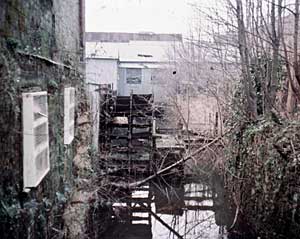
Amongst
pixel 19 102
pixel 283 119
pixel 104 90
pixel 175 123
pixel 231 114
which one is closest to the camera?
pixel 19 102

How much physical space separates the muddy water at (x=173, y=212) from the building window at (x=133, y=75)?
1025 centimetres

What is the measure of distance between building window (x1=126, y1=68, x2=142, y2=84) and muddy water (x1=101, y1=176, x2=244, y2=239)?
33.6 ft

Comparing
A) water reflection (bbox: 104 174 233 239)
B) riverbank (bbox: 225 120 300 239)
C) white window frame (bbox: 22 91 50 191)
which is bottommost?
water reflection (bbox: 104 174 233 239)

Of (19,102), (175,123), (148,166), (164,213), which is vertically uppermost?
(19,102)

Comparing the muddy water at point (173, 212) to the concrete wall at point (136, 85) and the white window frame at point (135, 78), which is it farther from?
the white window frame at point (135, 78)

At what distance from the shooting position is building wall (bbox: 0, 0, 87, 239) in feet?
7.97

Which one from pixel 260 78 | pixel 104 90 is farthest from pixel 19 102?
Answer: pixel 104 90

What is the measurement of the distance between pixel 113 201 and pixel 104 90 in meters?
3.04

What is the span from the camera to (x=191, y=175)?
10086mm

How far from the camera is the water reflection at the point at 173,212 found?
6.79 m

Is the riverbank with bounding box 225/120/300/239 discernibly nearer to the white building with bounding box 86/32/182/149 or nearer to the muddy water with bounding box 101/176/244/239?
the muddy water with bounding box 101/176/244/239

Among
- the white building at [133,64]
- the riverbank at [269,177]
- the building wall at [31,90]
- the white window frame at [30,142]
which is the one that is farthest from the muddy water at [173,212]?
the white building at [133,64]

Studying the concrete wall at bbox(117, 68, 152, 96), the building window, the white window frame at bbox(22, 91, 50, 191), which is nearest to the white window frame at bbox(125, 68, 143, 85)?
the building window

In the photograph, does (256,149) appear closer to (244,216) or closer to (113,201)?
(244,216)
